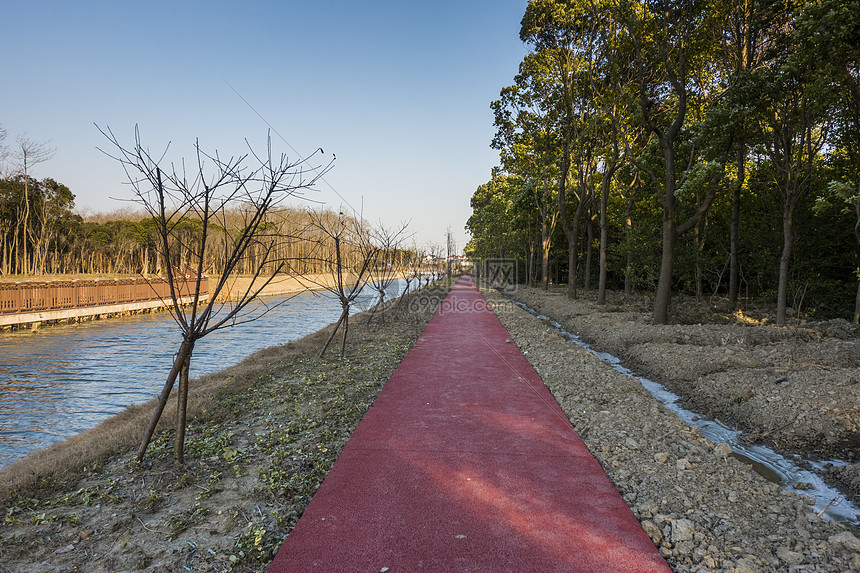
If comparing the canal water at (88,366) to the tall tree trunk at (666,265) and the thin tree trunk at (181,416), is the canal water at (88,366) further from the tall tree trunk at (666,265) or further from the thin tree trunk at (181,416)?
the tall tree trunk at (666,265)

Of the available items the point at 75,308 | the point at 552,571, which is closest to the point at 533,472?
the point at 552,571

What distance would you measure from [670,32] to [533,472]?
39.1 feet

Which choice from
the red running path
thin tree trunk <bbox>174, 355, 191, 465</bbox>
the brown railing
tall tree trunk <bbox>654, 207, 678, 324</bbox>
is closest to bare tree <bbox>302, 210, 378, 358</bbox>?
thin tree trunk <bbox>174, 355, 191, 465</bbox>

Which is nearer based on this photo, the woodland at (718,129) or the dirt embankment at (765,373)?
the dirt embankment at (765,373)

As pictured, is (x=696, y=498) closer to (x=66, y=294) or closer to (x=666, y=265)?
(x=666, y=265)

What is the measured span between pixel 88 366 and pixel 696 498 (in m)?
13.7

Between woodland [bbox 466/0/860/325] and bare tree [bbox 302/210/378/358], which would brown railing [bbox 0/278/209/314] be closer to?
bare tree [bbox 302/210/378/358]

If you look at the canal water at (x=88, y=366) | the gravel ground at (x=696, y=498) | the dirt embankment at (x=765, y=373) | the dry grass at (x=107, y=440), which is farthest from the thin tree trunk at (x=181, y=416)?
the dirt embankment at (x=765, y=373)

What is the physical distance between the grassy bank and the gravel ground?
2910mm

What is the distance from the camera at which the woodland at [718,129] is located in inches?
400

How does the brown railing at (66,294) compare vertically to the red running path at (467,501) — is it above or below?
above

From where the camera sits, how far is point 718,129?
10.6 metres

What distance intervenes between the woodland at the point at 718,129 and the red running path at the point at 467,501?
6.67 meters

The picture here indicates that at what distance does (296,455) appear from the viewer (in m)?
4.65
